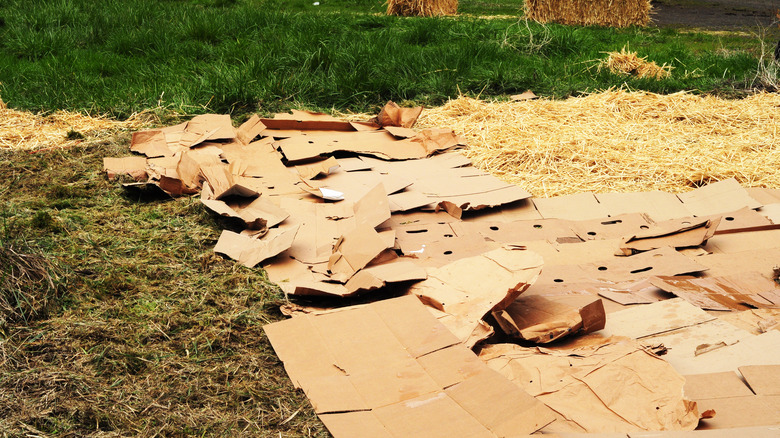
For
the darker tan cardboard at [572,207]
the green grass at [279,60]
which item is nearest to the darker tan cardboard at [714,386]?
the darker tan cardboard at [572,207]

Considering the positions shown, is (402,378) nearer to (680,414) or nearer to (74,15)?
(680,414)

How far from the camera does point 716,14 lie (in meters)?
13.2

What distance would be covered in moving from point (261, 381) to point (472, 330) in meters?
0.80

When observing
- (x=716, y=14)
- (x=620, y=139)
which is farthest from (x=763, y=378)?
(x=716, y=14)

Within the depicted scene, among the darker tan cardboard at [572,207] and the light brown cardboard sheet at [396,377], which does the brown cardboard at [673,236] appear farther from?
the light brown cardboard sheet at [396,377]

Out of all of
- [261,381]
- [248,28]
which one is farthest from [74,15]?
[261,381]

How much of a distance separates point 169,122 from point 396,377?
4.01 metres

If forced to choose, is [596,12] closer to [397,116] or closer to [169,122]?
[397,116]

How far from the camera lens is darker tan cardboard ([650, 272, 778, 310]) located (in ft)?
9.84

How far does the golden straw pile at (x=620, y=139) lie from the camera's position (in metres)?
4.80

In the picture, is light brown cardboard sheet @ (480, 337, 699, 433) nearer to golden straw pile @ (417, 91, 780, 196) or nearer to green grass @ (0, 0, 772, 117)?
golden straw pile @ (417, 91, 780, 196)

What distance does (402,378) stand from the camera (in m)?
2.43

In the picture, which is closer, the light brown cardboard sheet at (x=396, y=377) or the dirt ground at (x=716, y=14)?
the light brown cardboard sheet at (x=396, y=377)

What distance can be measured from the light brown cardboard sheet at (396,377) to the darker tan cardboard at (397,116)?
9.99 feet
